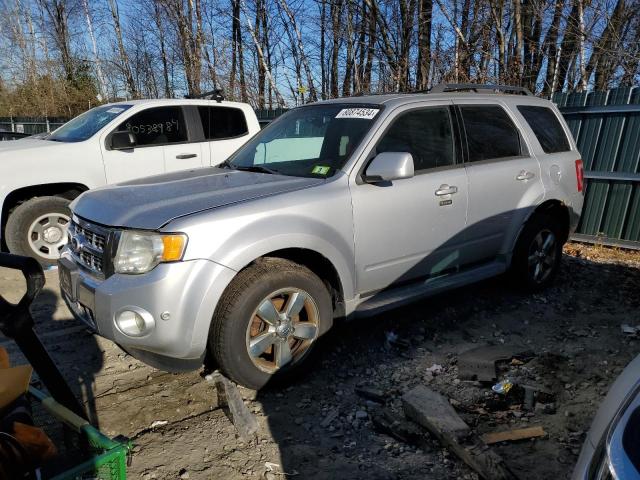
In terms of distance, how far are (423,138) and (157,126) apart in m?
3.89

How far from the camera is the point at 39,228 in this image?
5.61m

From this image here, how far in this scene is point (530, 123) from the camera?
4.73 m

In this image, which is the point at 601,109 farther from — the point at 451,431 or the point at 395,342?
the point at 451,431

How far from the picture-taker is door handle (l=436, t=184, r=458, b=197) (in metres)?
3.82

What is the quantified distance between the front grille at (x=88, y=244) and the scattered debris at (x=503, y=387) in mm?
2571

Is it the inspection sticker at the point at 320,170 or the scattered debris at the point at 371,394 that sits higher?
the inspection sticker at the point at 320,170

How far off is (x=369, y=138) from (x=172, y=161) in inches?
144

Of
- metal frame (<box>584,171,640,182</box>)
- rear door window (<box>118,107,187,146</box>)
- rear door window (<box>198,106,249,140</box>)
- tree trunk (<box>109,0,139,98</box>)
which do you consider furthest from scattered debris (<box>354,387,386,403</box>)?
tree trunk (<box>109,0,139,98</box>)

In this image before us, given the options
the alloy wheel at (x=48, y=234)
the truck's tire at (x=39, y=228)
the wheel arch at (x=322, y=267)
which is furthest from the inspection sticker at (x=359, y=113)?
the alloy wheel at (x=48, y=234)

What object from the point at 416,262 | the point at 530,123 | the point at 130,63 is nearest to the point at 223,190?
the point at 416,262

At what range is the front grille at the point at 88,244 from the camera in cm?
293

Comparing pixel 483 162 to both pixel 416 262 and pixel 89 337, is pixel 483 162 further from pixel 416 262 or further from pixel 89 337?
pixel 89 337

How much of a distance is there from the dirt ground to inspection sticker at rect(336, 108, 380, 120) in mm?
1603

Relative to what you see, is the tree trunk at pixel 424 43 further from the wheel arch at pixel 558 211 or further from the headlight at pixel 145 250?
the headlight at pixel 145 250
